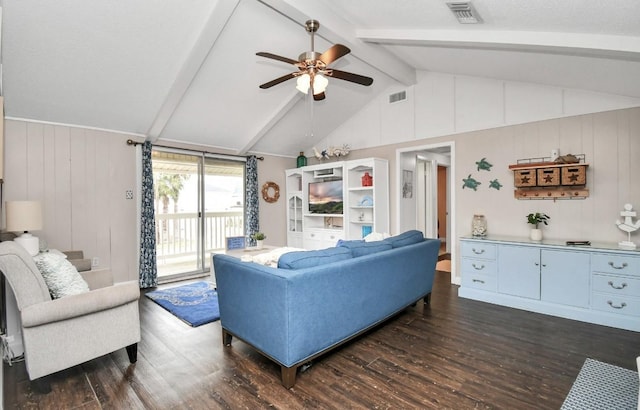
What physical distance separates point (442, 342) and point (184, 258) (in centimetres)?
437

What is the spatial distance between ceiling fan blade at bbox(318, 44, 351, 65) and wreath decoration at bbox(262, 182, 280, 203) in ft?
12.3

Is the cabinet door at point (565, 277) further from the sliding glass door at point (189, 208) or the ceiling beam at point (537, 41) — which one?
the sliding glass door at point (189, 208)

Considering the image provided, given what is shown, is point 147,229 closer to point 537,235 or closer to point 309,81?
point 309,81

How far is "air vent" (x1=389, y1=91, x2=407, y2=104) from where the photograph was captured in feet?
16.8

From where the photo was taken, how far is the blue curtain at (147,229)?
4.60 metres

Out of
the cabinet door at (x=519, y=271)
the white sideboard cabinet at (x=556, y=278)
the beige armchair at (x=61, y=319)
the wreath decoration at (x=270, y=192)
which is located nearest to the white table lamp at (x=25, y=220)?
the beige armchair at (x=61, y=319)

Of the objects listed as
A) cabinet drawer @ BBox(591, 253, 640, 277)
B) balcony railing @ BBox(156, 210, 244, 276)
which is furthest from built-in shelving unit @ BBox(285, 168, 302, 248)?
cabinet drawer @ BBox(591, 253, 640, 277)

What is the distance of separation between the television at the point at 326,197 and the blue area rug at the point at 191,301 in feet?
7.90

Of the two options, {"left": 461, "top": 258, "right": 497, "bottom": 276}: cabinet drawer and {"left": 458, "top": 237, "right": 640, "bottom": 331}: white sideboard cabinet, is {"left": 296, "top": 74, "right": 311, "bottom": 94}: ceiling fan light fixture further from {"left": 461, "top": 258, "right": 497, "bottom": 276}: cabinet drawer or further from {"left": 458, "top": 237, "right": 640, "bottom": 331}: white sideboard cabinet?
{"left": 461, "top": 258, "right": 497, "bottom": 276}: cabinet drawer

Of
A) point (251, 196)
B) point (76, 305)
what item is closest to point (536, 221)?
point (251, 196)

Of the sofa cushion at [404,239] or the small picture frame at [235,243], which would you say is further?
the small picture frame at [235,243]

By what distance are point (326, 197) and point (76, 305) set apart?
13.9 ft

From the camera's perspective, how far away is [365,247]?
8.98 ft

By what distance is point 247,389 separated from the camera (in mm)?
2111
